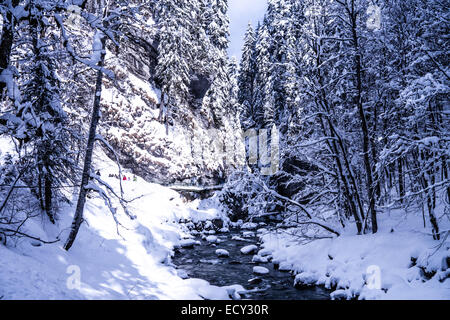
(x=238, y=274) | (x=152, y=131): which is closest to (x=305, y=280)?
(x=238, y=274)

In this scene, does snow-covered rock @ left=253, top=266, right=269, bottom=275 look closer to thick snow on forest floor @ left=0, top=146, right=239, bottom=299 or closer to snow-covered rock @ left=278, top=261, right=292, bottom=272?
snow-covered rock @ left=278, top=261, right=292, bottom=272

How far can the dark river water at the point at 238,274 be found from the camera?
8.66 metres

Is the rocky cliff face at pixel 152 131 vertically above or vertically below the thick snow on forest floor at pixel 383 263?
above

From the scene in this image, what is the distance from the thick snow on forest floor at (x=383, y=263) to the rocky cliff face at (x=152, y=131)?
1833cm

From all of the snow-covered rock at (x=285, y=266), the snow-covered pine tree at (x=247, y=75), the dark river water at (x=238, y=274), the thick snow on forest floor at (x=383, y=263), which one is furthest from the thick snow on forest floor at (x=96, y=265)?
the snow-covered pine tree at (x=247, y=75)

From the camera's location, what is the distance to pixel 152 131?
2662 centimetres

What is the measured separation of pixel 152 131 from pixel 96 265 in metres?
20.2

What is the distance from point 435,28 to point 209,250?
14113 mm

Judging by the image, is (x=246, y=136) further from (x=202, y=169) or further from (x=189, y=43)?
(x=189, y=43)

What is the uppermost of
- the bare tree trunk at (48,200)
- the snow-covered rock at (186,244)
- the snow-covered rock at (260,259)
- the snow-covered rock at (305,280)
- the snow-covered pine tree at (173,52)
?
the snow-covered pine tree at (173,52)

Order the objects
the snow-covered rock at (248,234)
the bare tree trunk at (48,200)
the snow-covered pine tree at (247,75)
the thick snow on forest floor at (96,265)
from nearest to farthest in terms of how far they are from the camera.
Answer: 1. the thick snow on forest floor at (96,265)
2. the bare tree trunk at (48,200)
3. the snow-covered rock at (248,234)
4. the snow-covered pine tree at (247,75)

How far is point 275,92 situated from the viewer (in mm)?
38594

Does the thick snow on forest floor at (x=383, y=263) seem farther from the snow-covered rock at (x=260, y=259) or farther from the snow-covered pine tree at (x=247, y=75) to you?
the snow-covered pine tree at (x=247, y=75)
